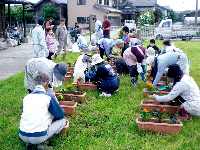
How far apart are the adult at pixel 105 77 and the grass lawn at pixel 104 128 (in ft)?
0.77

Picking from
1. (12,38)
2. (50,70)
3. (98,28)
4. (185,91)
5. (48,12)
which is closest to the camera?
(50,70)

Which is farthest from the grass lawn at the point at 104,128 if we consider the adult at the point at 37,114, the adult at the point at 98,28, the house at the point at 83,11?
the house at the point at 83,11

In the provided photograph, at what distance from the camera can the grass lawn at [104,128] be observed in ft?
12.7

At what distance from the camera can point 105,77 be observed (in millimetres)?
6086

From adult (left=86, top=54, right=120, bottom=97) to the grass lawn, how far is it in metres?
0.23

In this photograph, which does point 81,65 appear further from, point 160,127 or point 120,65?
point 160,127

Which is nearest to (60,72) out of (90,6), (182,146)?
(182,146)

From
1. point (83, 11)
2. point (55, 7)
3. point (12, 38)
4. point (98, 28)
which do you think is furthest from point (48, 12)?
point (98, 28)

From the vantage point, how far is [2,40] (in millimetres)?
17422

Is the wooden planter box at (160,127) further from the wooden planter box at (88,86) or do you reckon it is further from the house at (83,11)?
the house at (83,11)

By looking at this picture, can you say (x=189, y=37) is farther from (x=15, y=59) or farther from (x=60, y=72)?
(x=60, y=72)

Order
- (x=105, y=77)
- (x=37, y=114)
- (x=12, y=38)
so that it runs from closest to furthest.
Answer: (x=37, y=114) < (x=105, y=77) < (x=12, y=38)

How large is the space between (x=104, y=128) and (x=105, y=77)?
1.92 metres

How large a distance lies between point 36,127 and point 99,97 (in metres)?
3.02
